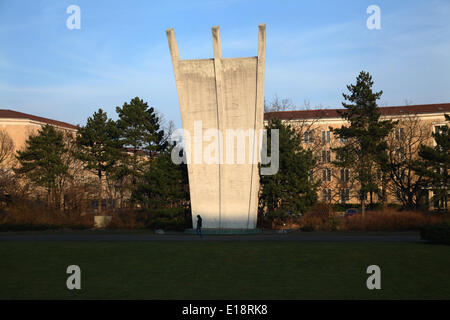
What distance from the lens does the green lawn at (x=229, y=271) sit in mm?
12086

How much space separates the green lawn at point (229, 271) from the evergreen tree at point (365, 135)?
A: 25.4 meters

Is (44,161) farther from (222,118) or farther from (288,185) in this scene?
(288,185)

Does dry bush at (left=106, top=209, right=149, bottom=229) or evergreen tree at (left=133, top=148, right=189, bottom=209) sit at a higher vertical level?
evergreen tree at (left=133, top=148, right=189, bottom=209)

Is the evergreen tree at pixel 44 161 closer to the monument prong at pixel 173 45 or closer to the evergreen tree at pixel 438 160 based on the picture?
the monument prong at pixel 173 45

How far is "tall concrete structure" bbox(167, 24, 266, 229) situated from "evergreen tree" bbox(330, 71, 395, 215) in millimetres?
16913

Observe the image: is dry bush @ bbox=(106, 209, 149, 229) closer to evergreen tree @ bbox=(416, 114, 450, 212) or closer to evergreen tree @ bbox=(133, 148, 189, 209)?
evergreen tree @ bbox=(133, 148, 189, 209)

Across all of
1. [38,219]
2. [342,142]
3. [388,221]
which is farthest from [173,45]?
[342,142]

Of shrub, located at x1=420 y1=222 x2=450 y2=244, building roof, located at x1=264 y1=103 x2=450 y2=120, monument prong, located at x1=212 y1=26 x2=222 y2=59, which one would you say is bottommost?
shrub, located at x1=420 y1=222 x2=450 y2=244

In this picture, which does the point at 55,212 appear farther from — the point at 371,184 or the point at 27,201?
the point at 371,184

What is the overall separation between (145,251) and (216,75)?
51.5 feet

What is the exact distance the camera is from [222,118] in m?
33.1

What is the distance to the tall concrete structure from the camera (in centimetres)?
3269

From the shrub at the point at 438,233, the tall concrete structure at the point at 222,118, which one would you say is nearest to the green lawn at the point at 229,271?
the shrub at the point at 438,233

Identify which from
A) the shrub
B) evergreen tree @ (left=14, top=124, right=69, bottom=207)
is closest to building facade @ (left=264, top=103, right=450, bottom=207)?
evergreen tree @ (left=14, top=124, right=69, bottom=207)
